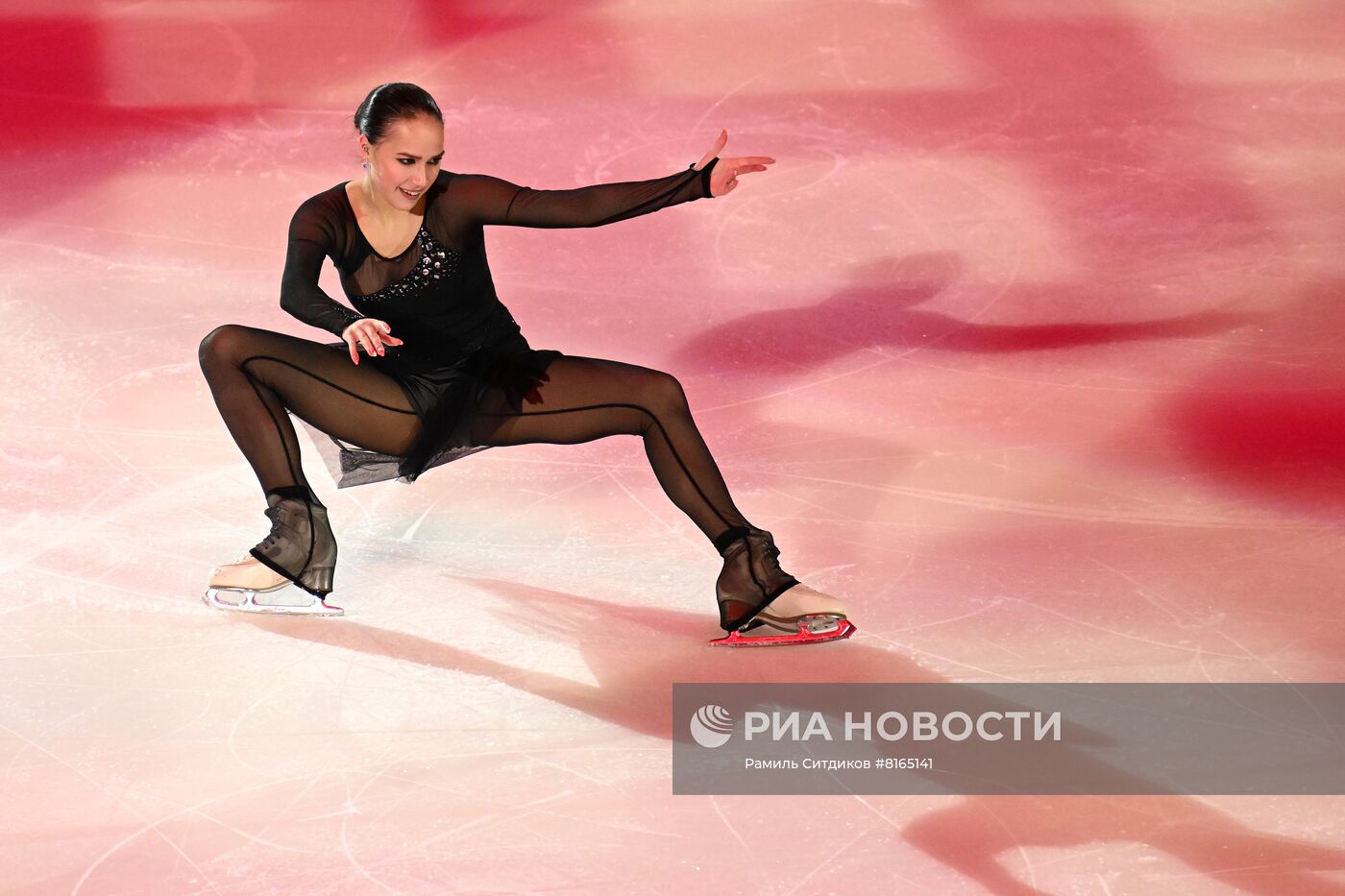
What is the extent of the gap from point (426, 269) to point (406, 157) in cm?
28

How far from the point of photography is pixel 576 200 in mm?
3389

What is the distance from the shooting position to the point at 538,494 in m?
4.16

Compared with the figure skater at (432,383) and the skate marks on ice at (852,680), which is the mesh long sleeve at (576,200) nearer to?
the figure skater at (432,383)

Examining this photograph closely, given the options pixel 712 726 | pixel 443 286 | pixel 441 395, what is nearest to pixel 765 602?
pixel 712 726

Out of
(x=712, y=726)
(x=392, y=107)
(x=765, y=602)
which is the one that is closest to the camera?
(x=712, y=726)

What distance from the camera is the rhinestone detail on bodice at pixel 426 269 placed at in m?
3.46

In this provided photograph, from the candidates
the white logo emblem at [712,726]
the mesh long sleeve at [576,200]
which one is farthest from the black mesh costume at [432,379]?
the white logo emblem at [712,726]

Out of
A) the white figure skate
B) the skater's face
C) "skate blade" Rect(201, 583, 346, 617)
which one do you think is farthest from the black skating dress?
the white figure skate

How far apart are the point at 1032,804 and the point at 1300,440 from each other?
2.04m

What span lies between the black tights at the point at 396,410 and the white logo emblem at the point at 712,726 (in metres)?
0.45

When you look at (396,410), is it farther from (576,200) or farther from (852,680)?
(852,680)

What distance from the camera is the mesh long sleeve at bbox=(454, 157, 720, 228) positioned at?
335 centimetres

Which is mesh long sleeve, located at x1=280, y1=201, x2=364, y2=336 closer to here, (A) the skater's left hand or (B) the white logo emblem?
(A) the skater's left hand

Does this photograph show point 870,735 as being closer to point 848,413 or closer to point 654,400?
point 654,400
